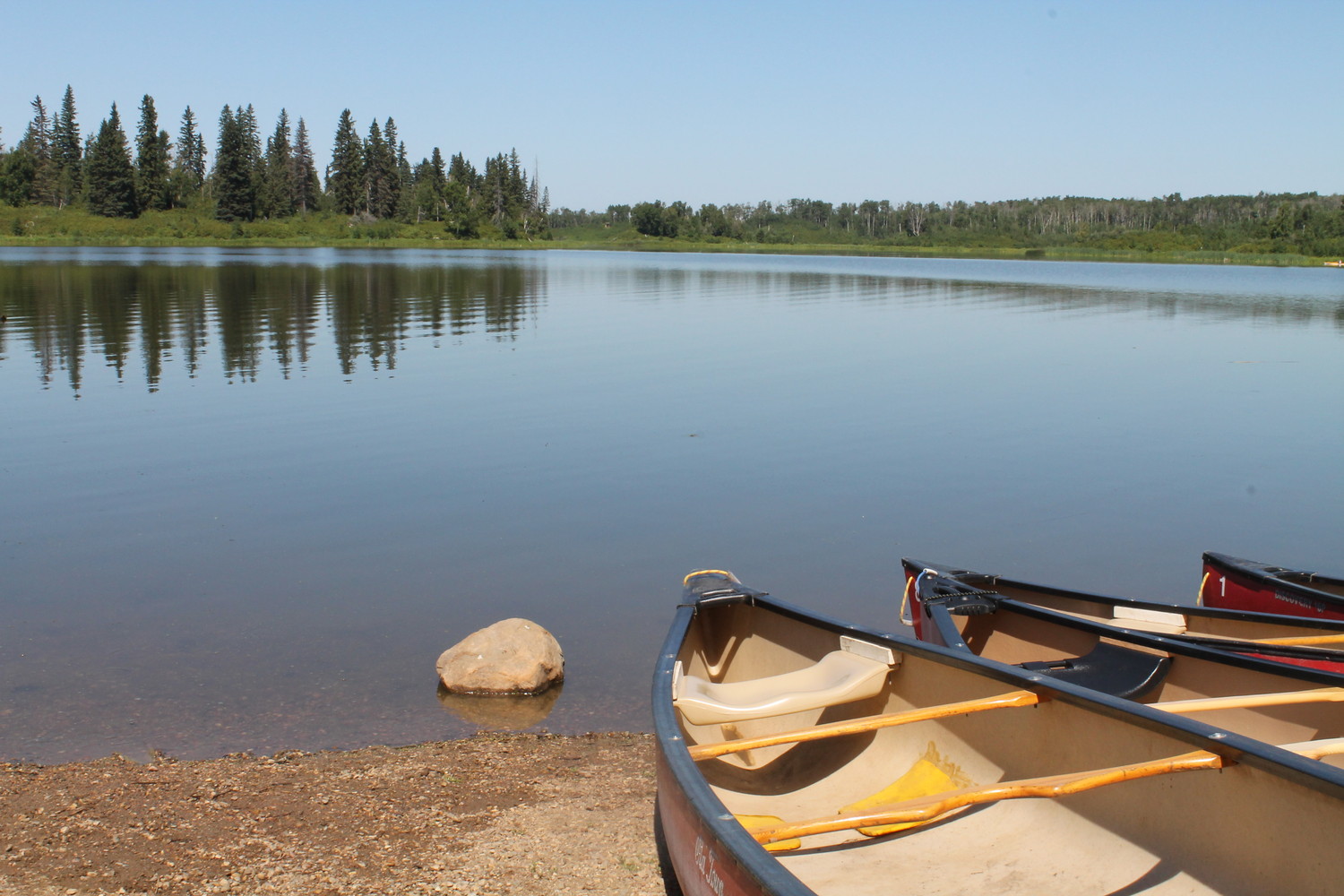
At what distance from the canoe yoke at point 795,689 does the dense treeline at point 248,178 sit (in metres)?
130

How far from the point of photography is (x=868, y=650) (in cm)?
500

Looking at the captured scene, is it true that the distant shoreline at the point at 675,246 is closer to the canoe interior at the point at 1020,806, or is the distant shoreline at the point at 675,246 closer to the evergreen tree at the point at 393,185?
the evergreen tree at the point at 393,185

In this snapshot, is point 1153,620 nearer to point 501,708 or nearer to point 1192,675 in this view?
point 1192,675

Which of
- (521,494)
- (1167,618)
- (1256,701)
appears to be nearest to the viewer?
(1256,701)

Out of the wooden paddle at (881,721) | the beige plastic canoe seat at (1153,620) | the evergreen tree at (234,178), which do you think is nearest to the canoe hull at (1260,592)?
the beige plastic canoe seat at (1153,620)

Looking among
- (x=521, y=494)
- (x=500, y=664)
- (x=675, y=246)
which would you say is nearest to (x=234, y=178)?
(x=675, y=246)

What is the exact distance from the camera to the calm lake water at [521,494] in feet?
23.6

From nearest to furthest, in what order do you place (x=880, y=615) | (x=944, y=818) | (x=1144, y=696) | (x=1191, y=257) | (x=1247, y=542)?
(x=944, y=818)
(x=1144, y=696)
(x=880, y=615)
(x=1247, y=542)
(x=1191, y=257)

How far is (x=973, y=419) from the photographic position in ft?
56.2

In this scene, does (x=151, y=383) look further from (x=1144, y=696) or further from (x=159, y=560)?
(x=1144, y=696)

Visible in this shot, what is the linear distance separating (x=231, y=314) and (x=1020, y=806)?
104 feet

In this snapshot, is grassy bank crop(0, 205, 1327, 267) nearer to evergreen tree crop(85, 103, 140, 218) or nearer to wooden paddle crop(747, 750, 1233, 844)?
evergreen tree crop(85, 103, 140, 218)

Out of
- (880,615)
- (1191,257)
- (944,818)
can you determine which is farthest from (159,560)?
(1191,257)

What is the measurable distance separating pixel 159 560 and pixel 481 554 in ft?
9.29
